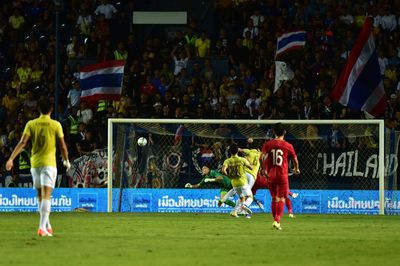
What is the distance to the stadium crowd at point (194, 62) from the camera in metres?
32.5

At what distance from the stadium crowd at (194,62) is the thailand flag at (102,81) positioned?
0.97m

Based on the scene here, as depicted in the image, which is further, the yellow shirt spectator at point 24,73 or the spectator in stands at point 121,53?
the yellow shirt spectator at point 24,73

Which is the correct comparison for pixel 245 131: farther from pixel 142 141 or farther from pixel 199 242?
pixel 199 242

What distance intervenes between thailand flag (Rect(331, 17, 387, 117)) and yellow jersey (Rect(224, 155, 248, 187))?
4142 millimetres

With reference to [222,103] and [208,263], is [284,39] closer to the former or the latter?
[222,103]

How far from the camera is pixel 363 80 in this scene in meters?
29.9

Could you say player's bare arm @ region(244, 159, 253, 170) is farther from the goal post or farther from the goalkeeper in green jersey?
the goal post

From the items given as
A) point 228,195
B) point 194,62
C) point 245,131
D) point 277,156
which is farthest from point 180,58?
point 277,156

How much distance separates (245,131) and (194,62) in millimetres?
4682

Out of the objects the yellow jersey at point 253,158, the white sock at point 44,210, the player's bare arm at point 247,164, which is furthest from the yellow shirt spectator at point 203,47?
the white sock at point 44,210

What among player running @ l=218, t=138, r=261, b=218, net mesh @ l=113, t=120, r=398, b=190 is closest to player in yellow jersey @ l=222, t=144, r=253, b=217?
player running @ l=218, t=138, r=261, b=218

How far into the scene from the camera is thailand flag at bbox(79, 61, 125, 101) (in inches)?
1286

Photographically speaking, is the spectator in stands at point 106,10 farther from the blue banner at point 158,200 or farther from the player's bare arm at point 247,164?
the player's bare arm at point 247,164

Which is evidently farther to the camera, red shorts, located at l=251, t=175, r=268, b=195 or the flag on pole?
the flag on pole
